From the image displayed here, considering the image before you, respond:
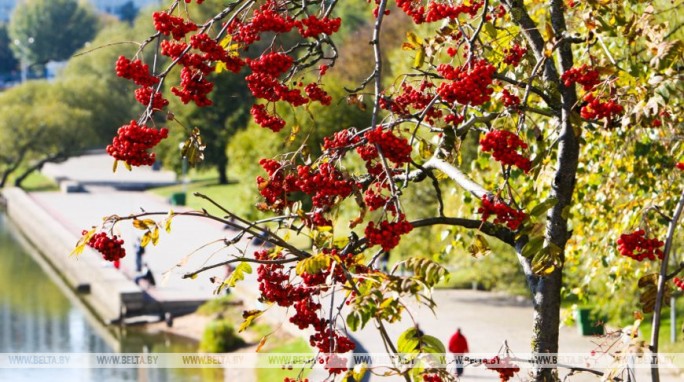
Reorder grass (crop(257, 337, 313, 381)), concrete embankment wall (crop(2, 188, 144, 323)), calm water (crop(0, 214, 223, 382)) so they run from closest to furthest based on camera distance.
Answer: grass (crop(257, 337, 313, 381)) → calm water (crop(0, 214, 223, 382)) → concrete embankment wall (crop(2, 188, 144, 323))

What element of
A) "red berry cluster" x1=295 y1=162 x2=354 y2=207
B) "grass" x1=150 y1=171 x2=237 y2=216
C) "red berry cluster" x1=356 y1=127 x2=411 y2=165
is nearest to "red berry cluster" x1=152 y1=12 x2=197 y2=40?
"red berry cluster" x1=295 y1=162 x2=354 y2=207

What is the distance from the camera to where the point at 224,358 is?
22906mm

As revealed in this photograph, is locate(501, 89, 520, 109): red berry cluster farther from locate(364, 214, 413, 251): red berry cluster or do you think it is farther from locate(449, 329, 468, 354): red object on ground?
locate(449, 329, 468, 354): red object on ground

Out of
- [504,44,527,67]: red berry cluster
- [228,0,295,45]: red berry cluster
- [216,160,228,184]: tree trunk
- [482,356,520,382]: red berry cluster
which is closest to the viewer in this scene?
[228,0,295,45]: red berry cluster

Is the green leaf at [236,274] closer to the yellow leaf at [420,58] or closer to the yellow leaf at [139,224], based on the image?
the yellow leaf at [139,224]

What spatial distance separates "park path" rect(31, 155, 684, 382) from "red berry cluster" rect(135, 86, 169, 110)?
2.09 feet

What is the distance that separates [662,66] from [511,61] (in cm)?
80

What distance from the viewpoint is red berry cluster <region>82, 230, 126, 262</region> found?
4344 mm

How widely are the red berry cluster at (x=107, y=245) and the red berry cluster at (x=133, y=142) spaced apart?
383mm

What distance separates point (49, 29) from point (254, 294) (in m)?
85.6

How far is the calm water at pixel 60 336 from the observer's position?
2239 cm

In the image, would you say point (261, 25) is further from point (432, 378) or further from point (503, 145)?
point (432, 378)

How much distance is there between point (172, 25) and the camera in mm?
5047

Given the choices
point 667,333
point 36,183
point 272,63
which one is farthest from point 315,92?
point 36,183
